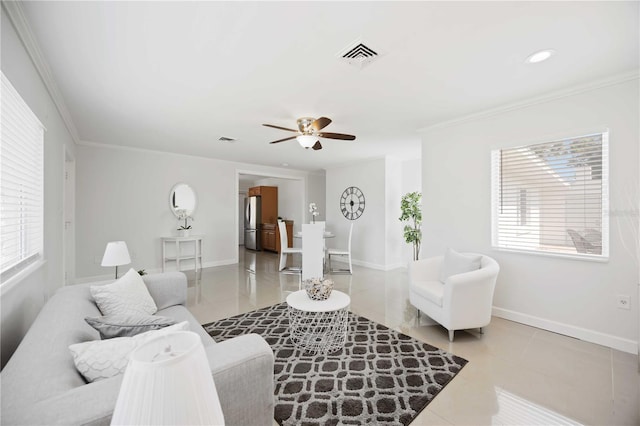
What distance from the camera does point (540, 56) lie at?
2.11 metres

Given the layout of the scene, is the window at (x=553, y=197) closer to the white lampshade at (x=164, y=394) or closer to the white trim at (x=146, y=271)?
the white lampshade at (x=164, y=394)

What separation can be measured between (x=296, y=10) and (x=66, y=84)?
245cm

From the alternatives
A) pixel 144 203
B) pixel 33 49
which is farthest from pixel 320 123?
pixel 144 203

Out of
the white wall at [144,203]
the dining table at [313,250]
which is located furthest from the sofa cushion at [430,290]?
the white wall at [144,203]

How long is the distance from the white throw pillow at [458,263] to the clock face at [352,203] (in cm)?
324

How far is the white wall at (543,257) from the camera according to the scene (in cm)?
241

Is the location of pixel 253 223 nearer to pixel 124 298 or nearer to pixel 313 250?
pixel 313 250

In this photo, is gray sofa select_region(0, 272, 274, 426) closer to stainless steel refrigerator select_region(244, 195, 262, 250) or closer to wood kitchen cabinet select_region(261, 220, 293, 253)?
wood kitchen cabinet select_region(261, 220, 293, 253)

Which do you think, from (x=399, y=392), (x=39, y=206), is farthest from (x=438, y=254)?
(x=39, y=206)

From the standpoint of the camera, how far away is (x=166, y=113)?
129 inches

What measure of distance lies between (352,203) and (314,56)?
15.0 feet

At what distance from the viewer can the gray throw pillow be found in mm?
1294

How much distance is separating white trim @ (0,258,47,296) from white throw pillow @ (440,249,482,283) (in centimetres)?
353

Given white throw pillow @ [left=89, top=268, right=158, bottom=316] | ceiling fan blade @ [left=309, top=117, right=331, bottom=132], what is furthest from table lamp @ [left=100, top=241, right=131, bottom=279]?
ceiling fan blade @ [left=309, top=117, right=331, bottom=132]
